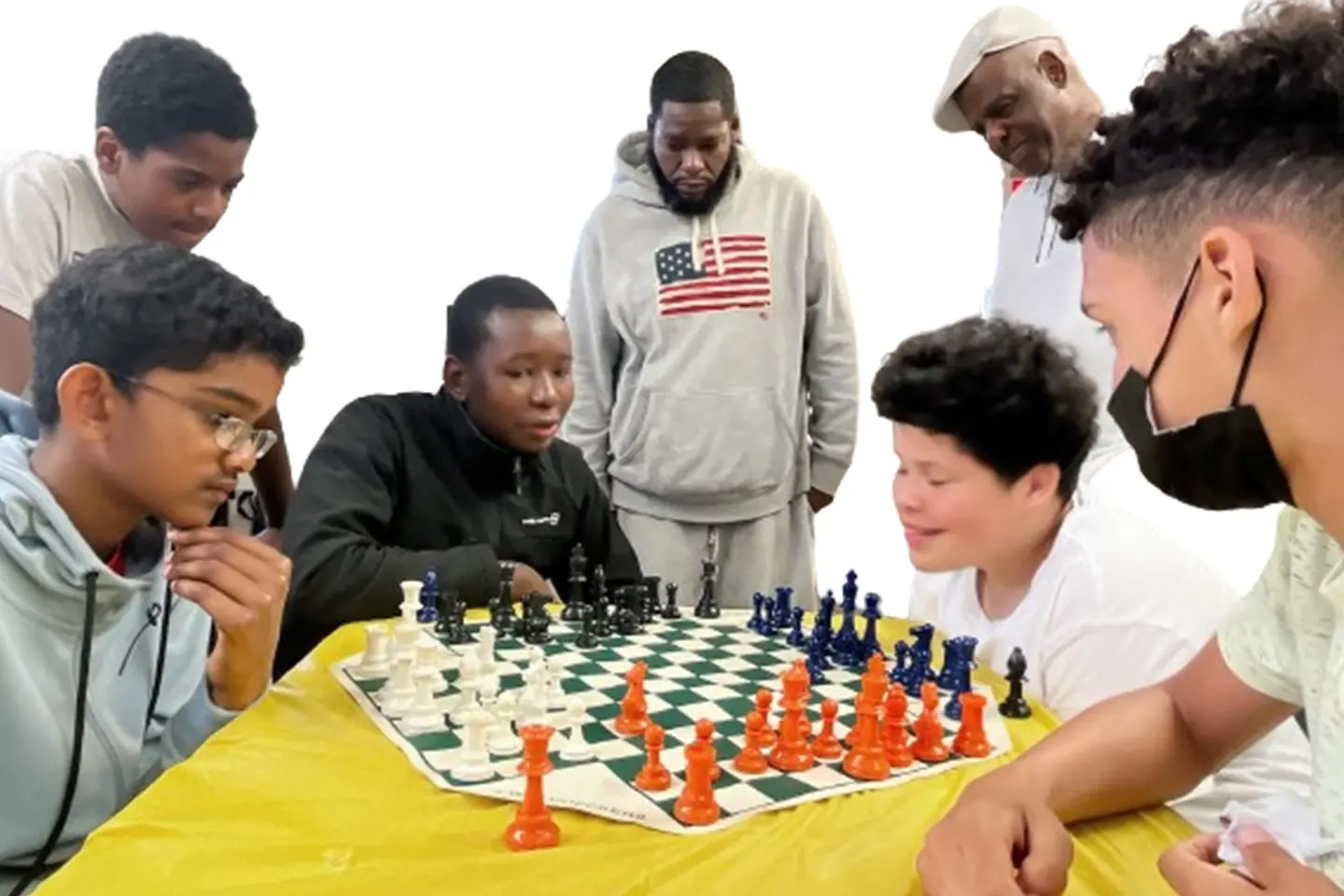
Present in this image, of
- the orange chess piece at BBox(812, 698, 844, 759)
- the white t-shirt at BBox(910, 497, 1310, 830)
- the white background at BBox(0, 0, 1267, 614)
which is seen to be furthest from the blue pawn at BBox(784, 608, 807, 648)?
the white background at BBox(0, 0, 1267, 614)

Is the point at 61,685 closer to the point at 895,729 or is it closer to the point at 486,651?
the point at 486,651

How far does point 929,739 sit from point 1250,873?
456 millimetres

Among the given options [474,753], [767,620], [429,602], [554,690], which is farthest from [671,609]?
[474,753]

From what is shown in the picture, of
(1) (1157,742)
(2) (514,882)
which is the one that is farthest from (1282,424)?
(2) (514,882)

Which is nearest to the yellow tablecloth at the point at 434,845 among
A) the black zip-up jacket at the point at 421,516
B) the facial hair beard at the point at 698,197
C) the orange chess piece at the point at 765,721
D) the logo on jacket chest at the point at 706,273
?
the orange chess piece at the point at 765,721

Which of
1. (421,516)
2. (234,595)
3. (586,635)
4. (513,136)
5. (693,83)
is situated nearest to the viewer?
(234,595)

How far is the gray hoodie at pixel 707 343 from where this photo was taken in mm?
2689

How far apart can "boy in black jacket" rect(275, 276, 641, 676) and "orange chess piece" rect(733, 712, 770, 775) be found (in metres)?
0.86

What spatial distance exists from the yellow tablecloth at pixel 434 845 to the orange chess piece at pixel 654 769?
78 millimetres

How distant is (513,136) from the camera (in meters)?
3.40

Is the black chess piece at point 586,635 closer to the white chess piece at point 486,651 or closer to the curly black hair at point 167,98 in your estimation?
the white chess piece at point 486,651

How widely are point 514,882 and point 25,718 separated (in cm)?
67

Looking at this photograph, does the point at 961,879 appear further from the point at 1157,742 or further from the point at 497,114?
the point at 497,114

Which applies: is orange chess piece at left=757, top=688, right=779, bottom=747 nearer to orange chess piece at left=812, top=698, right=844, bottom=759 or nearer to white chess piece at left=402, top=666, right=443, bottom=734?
orange chess piece at left=812, top=698, right=844, bottom=759
